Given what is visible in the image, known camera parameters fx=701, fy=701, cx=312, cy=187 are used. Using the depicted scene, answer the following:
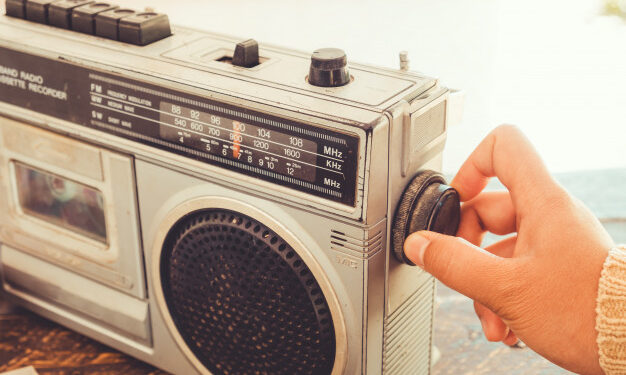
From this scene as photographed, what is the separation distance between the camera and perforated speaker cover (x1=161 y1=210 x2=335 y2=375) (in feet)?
2.00

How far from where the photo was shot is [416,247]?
574 millimetres

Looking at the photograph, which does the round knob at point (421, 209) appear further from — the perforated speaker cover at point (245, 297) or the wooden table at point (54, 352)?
the wooden table at point (54, 352)

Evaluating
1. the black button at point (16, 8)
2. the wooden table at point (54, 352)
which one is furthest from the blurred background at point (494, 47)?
the wooden table at point (54, 352)

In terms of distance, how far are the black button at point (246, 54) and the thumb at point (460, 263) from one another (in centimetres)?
22

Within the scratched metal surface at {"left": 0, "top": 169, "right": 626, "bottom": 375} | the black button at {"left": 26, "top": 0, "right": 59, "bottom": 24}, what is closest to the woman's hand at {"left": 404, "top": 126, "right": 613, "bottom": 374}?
the scratched metal surface at {"left": 0, "top": 169, "right": 626, "bottom": 375}

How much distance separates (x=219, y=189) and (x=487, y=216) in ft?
0.85

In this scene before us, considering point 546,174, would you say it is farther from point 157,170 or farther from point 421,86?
point 157,170

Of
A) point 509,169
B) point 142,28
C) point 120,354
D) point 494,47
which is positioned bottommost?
point 120,354

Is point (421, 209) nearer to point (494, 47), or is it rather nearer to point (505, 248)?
point (505, 248)

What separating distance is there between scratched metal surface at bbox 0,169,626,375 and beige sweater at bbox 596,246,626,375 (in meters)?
0.24

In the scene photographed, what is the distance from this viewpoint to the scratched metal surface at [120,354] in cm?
77

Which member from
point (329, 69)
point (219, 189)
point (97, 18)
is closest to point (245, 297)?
point (219, 189)

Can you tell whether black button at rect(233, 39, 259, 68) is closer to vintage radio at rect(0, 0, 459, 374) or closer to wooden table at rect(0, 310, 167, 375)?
vintage radio at rect(0, 0, 459, 374)

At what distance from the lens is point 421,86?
0.61 meters
